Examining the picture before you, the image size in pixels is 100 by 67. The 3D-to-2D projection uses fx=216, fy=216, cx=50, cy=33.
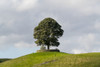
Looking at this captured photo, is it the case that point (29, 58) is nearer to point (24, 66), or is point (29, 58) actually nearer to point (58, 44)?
point (24, 66)

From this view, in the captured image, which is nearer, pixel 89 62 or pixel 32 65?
pixel 89 62

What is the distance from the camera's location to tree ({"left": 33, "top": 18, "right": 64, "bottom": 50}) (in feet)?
303

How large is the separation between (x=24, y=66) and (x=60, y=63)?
444 inches

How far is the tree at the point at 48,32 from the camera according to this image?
92375mm

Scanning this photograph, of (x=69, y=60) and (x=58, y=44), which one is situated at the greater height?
(x=58, y=44)

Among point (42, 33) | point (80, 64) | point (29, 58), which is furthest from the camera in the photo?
point (42, 33)

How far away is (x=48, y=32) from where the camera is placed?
9244 centimetres

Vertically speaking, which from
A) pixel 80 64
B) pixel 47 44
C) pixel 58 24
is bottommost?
pixel 80 64

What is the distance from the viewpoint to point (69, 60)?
62.8 meters

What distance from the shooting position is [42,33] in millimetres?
92750

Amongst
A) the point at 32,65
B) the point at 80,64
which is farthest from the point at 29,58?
the point at 80,64

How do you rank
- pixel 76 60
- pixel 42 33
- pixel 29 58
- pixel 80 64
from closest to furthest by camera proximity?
pixel 80 64 < pixel 76 60 < pixel 29 58 < pixel 42 33

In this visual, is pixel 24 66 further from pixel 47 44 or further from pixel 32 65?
pixel 47 44

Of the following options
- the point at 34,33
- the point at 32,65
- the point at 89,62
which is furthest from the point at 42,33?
the point at 89,62
